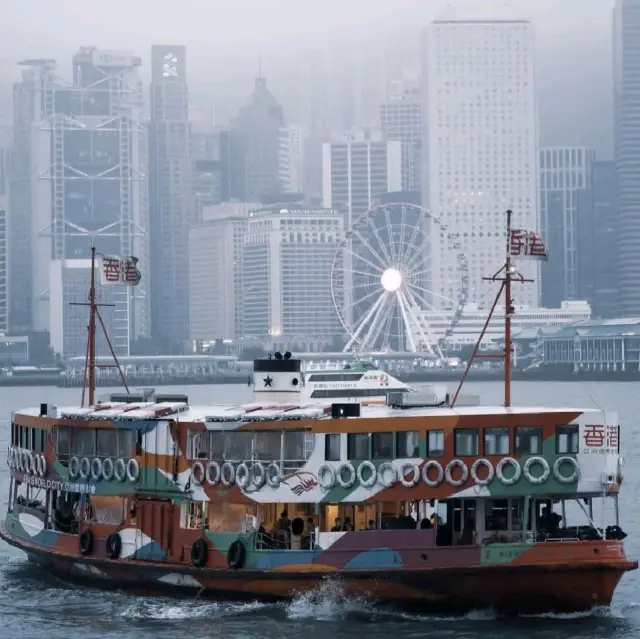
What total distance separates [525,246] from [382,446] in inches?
231

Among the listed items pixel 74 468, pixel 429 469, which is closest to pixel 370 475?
pixel 429 469

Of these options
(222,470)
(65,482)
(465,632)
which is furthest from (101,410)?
(465,632)

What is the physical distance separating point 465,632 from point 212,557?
478cm

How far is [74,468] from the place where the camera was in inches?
1435

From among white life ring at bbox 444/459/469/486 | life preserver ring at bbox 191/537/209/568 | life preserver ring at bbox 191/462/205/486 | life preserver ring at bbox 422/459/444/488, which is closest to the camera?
white life ring at bbox 444/459/469/486

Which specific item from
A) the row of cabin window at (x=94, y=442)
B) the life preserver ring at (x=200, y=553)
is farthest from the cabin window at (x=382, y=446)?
the row of cabin window at (x=94, y=442)

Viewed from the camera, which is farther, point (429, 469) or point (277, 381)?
point (277, 381)

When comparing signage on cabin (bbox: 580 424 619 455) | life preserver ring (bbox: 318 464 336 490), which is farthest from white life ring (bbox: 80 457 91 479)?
signage on cabin (bbox: 580 424 619 455)

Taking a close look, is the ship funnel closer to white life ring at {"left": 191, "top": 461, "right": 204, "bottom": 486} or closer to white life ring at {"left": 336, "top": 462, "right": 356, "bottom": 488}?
white life ring at {"left": 191, "top": 461, "right": 204, "bottom": 486}

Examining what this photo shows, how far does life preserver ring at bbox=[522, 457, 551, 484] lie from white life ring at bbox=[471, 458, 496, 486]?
52cm

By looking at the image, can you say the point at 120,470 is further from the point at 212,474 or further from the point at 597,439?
the point at 597,439

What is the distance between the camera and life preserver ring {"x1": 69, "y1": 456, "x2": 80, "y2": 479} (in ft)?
119

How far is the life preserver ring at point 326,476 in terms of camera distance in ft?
108

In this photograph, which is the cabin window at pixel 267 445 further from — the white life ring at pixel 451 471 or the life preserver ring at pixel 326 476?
the white life ring at pixel 451 471
